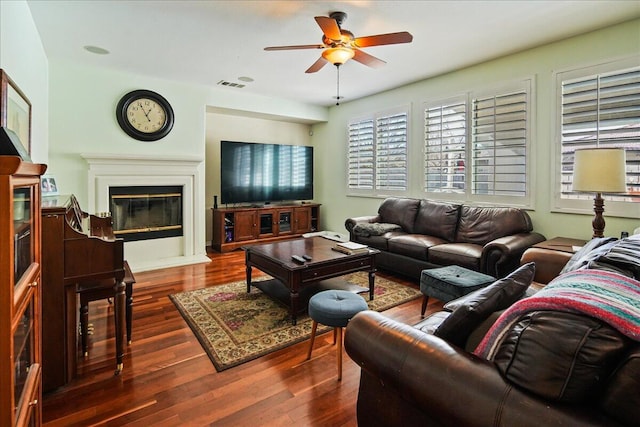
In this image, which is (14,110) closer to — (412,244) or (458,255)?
(412,244)

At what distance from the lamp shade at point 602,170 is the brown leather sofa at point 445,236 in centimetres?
84

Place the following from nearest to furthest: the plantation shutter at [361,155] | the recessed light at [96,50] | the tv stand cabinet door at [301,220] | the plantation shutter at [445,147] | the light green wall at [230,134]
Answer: the recessed light at [96,50] < the plantation shutter at [445,147] < the plantation shutter at [361,155] < the light green wall at [230,134] < the tv stand cabinet door at [301,220]

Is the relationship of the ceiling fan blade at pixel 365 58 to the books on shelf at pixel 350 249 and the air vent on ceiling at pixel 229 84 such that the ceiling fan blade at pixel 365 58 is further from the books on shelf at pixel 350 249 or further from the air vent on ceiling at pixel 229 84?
the air vent on ceiling at pixel 229 84

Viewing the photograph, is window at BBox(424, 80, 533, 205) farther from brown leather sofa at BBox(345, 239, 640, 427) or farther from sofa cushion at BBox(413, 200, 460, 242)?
brown leather sofa at BBox(345, 239, 640, 427)

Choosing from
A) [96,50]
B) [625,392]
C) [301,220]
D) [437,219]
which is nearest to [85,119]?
[96,50]

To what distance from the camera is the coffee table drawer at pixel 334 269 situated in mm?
2943

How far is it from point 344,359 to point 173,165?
3.87 metres

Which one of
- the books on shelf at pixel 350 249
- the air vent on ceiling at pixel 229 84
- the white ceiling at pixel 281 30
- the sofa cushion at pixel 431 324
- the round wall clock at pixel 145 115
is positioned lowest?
the sofa cushion at pixel 431 324

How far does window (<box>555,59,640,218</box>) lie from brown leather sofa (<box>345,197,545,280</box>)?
0.58 m

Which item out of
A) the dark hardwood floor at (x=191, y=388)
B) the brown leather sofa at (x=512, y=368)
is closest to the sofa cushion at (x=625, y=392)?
the brown leather sofa at (x=512, y=368)

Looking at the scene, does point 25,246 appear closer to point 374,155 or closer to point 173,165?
point 173,165

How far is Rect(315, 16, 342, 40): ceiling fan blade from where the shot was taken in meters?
2.46

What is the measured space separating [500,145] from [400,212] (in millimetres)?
1509

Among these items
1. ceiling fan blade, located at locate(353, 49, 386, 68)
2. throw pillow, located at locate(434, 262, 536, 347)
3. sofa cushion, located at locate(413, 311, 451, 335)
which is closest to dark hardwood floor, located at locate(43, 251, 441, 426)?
sofa cushion, located at locate(413, 311, 451, 335)
